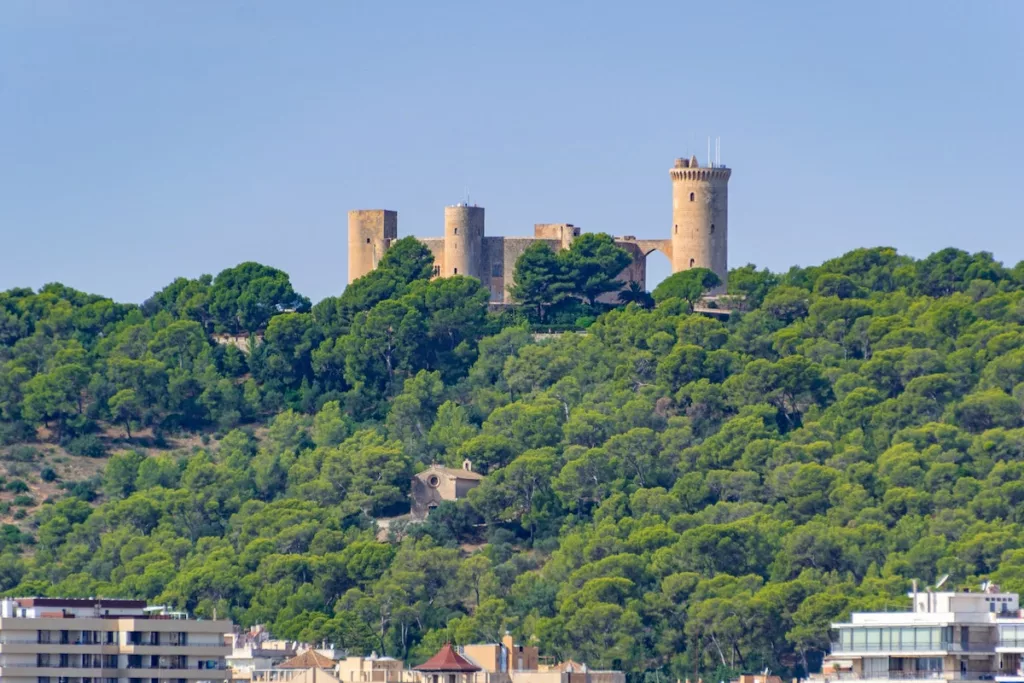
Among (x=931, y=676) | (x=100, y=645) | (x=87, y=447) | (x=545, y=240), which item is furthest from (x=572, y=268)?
(x=931, y=676)

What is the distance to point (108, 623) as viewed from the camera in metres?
89.5

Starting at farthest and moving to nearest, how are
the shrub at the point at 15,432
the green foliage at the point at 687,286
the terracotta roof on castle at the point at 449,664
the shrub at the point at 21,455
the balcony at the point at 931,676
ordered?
the green foliage at the point at 687,286
the shrub at the point at 15,432
the shrub at the point at 21,455
the terracotta roof on castle at the point at 449,664
the balcony at the point at 931,676

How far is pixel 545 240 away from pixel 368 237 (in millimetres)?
7206

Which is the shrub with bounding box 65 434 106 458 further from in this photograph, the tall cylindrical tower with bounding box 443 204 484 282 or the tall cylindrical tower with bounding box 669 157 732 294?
the tall cylindrical tower with bounding box 669 157 732 294

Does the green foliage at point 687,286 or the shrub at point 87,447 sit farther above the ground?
the green foliage at point 687,286

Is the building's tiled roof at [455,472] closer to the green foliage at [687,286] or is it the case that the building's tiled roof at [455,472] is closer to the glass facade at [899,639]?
the green foliage at [687,286]

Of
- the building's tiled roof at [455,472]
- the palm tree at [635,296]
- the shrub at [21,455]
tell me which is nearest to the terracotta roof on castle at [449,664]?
the building's tiled roof at [455,472]

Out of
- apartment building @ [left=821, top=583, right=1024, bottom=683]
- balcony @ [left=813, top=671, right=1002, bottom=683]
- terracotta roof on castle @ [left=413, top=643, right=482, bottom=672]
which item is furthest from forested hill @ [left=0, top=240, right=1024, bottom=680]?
balcony @ [left=813, top=671, right=1002, bottom=683]

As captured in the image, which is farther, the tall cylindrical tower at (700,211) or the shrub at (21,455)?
the tall cylindrical tower at (700,211)

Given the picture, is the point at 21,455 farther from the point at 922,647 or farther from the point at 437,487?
the point at 922,647

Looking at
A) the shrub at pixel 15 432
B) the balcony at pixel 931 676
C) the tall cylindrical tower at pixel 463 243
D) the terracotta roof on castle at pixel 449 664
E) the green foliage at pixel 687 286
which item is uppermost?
the tall cylindrical tower at pixel 463 243

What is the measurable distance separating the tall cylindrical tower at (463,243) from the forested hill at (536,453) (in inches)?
69.9

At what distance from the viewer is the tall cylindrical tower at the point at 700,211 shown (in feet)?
486

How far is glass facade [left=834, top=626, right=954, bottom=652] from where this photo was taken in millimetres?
75250
